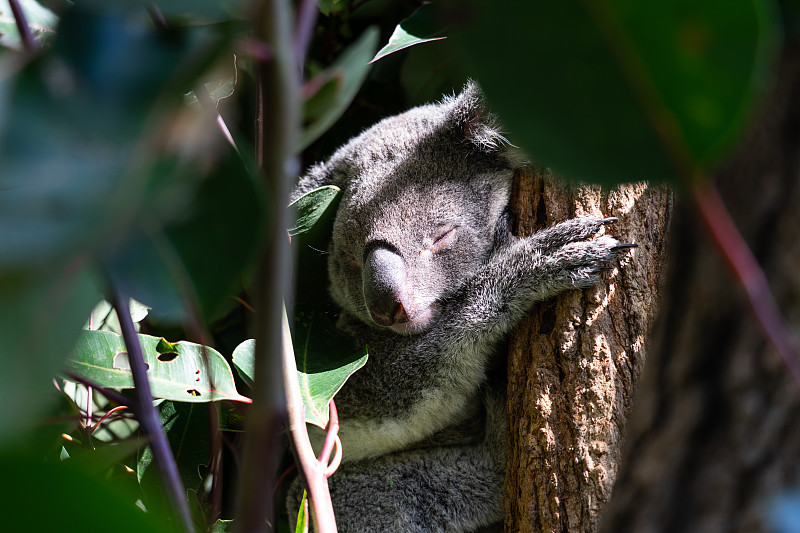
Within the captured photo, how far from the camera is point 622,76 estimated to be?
53 cm

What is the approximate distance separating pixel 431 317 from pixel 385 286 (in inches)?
9.2

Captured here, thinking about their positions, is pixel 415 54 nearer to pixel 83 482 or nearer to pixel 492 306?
pixel 492 306

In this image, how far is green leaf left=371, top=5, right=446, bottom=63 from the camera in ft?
6.47

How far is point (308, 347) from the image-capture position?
6.57 feet

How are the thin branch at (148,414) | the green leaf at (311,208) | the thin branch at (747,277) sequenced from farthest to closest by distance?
the green leaf at (311,208) < the thin branch at (148,414) < the thin branch at (747,277)

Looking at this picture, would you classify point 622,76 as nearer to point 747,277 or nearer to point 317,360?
point 747,277

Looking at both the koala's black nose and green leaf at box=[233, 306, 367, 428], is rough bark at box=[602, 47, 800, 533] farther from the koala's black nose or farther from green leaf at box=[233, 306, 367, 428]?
the koala's black nose

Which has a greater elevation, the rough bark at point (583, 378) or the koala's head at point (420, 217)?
the koala's head at point (420, 217)

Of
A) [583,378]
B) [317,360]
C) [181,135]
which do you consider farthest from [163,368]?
[181,135]

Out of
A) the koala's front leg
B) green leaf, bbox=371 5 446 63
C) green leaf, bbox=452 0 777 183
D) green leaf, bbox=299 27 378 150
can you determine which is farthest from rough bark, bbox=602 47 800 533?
green leaf, bbox=371 5 446 63

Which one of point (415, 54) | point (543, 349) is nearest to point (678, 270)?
point (543, 349)

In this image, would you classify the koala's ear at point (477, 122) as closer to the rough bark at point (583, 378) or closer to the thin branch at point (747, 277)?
the rough bark at point (583, 378)

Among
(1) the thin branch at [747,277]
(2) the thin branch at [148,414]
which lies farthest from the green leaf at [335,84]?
(2) the thin branch at [148,414]

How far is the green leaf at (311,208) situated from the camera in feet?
6.96
